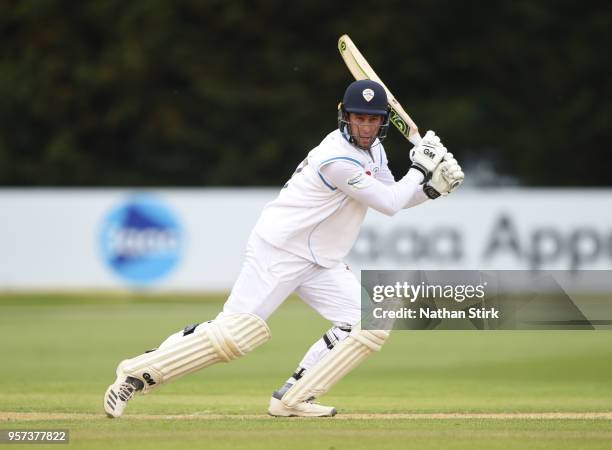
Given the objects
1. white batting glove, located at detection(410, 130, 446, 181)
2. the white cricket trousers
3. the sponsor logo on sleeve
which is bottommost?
the white cricket trousers

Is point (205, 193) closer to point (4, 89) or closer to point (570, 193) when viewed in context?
point (570, 193)

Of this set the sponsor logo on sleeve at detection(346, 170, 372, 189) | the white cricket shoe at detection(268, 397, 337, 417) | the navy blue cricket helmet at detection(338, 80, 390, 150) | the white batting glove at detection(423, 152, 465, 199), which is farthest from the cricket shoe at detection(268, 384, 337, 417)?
the navy blue cricket helmet at detection(338, 80, 390, 150)

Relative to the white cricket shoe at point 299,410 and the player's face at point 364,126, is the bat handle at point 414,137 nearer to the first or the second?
the player's face at point 364,126

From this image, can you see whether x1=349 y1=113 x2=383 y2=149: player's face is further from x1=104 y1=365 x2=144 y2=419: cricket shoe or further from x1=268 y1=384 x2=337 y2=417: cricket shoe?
x1=104 y1=365 x2=144 y2=419: cricket shoe

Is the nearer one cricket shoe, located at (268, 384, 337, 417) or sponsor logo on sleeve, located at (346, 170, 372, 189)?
sponsor logo on sleeve, located at (346, 170, 372, 189)

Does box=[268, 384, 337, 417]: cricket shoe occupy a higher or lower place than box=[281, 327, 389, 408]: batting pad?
lower

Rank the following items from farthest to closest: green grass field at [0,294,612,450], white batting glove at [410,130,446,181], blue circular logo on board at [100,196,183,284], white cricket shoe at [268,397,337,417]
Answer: blue circular logo on board at [100,196,183,284], white cricket shoe at [268,397,337,417], white batting glove at [410,130,446,181], green grass field at [0,294,612,450]

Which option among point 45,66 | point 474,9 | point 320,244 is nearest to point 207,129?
point 45,66

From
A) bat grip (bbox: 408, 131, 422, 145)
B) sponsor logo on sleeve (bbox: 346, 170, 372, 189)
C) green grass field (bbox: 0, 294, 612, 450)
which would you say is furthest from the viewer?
bat grip (bbox: 408, 131, 422, 145)

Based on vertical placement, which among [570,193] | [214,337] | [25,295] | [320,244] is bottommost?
[214,337]

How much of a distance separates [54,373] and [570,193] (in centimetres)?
885

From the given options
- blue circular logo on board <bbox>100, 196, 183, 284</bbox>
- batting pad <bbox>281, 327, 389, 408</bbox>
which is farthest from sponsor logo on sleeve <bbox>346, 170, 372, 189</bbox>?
blue circular logo on board <bbox>100, 196, 183, 284</bbox>

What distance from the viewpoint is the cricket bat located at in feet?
24.3

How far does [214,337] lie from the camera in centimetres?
676
